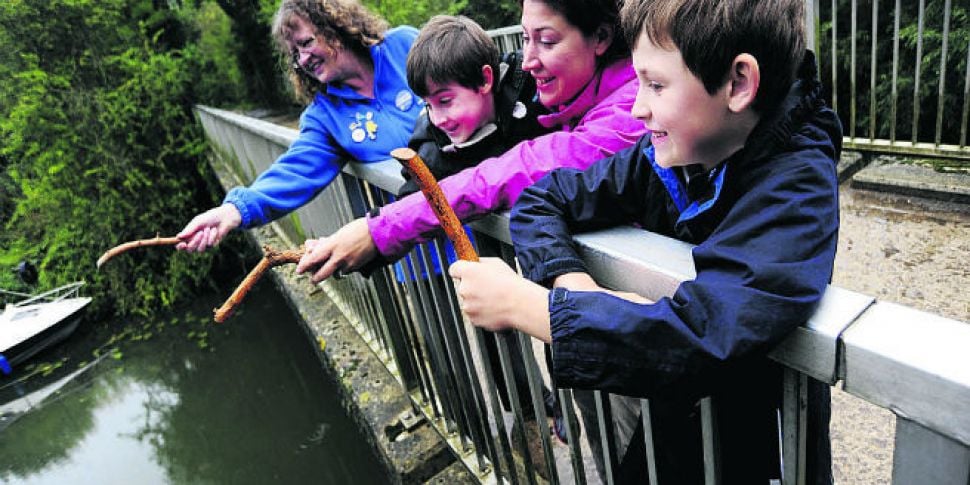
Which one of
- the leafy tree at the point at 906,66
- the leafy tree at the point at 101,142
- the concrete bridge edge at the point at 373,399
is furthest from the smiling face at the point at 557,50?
the leafy tree at the point at 101,142

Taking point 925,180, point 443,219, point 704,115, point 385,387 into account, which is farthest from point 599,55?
point 925,180

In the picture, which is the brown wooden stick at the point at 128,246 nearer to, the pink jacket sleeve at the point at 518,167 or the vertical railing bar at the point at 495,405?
the pink jacket sleeve at the point at 518,167

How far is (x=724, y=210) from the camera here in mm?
1046

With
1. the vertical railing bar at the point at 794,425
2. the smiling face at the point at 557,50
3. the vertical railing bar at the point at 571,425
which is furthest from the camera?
the smiling face at the point at 557,50

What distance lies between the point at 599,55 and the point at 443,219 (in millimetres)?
817

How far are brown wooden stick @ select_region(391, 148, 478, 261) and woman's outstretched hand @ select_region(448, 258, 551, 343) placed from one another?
0.11 feet

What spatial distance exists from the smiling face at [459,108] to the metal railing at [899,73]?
3.10 metres

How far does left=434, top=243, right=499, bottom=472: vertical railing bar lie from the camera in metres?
1.75

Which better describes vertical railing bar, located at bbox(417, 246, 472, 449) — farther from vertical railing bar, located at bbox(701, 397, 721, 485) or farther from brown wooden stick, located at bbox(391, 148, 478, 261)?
vertical railing bar, located at bbox(701, 397, 721, 485)

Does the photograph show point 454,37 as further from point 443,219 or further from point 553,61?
point 443,219

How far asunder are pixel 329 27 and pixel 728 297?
2.24 metres

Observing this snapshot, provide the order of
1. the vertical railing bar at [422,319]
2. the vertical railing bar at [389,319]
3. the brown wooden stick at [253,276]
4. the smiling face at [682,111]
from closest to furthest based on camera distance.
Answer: the smiling face at [682,111] → the brown wooden stick at [253,276] → the vertical railing bar at [422,319] → the vertical railing bar at [389,319]

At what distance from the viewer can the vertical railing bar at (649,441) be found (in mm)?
1057

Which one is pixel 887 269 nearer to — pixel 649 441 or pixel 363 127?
pixel 649 441
